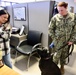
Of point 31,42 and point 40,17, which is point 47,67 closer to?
point 31,42

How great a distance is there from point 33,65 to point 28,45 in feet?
2.05

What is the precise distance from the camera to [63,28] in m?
2.13

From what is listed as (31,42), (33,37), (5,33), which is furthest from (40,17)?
(5,33)

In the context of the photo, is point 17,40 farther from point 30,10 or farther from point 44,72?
point 44,72

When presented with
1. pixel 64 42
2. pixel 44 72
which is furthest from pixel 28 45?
pixel 44 72

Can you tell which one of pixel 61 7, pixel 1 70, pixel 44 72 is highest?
pixel 61 7

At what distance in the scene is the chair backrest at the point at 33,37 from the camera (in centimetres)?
296

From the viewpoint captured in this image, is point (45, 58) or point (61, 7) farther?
point (61, 7)

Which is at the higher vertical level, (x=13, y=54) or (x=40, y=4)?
(x=40, y=4)

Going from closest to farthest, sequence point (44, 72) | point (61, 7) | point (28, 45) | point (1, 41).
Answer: point (1, 41), point (44, 72), point (61, 7), point (28, 45)

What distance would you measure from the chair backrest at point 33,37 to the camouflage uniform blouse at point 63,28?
753 mm

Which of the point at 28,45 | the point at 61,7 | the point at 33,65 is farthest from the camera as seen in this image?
the point at 28,45

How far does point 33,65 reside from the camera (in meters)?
2.84

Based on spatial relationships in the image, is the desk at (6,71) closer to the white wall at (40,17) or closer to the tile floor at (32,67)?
the tile floor at (32,67)
